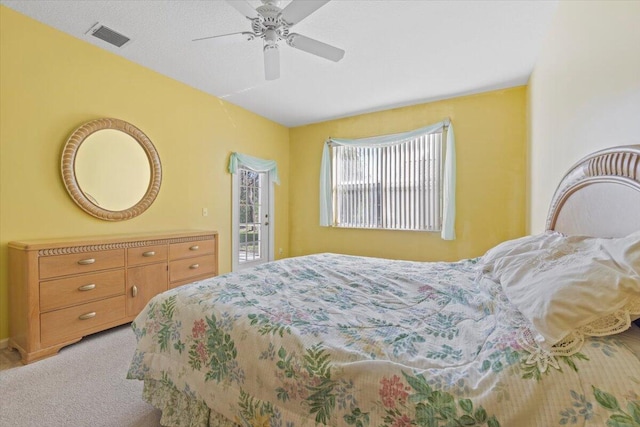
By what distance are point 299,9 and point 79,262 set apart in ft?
8.19

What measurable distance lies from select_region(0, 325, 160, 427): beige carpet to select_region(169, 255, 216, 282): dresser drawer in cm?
80

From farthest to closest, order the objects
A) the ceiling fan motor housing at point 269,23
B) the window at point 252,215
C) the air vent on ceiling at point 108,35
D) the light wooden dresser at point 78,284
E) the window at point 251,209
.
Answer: the window at point 252,215, the window at point 251,209, the air vent on ceiling at point 108,35, the light wooden dresser at point 78,284, the ceiling fan motor housing at point 269,23

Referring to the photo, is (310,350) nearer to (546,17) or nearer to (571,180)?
(571,180)

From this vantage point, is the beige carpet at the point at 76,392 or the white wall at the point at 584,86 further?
the beige carpet at the point at 76,392

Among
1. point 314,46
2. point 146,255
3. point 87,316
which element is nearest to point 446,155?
point 314,46

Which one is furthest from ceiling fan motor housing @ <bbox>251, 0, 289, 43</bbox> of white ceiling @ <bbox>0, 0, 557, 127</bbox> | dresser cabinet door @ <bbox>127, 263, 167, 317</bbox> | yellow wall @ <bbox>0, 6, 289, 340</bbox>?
dresser cabinet door @ <bbox>127, 263, 167, 317</bbox>

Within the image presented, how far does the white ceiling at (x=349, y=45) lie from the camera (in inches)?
84.7

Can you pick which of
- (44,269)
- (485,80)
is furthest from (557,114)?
(44,269)

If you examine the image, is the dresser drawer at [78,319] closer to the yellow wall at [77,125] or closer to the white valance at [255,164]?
the yellow wall at [77,125]

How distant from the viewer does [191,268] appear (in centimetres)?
307

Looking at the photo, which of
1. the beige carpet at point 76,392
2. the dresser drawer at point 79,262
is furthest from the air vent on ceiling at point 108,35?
the beige carpet at point 76,392

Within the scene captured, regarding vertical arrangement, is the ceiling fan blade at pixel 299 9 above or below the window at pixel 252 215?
above

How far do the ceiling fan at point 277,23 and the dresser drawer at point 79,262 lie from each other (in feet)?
6.72

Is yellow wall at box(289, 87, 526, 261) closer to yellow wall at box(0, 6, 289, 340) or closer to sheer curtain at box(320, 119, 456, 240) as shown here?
sheer curtain at box(320, 119, 456, 240)
